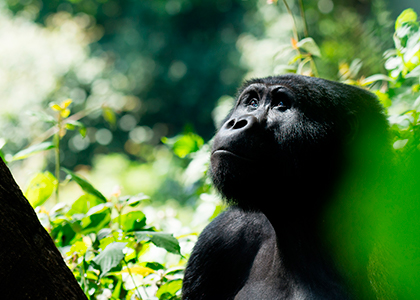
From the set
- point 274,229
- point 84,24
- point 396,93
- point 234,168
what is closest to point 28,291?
point 234,168

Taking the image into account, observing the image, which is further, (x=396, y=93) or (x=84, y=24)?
(x=84, y=24)

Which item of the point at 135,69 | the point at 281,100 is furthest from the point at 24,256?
the point at 135,69

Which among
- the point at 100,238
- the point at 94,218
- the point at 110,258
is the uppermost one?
the point at 94,218

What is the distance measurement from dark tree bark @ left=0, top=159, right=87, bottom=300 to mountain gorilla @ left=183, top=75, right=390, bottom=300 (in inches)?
32.7

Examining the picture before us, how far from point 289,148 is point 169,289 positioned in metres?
0.99

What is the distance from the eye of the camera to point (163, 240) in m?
1.93

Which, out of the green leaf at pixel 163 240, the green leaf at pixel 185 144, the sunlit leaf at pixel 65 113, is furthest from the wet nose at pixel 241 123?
the green leaf at pixel 185 144

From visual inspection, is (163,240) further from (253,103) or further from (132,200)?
(253,103)

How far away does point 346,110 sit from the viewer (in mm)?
1989

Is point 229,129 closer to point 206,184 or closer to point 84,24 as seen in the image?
point 206,184

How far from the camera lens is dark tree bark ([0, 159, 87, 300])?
1253 mm

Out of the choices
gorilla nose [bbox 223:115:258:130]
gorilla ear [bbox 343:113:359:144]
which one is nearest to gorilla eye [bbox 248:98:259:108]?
gorilla nose [bbox 223:115:258:130]

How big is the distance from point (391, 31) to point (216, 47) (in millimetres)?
11090

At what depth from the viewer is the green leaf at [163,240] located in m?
1.90
